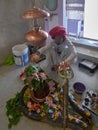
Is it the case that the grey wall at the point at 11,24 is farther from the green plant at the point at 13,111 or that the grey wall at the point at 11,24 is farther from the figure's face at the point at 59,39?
the green plant at the point at 13,111

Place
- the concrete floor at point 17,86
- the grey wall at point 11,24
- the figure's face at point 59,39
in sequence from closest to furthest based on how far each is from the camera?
the concrete floor at point 17,86 → the figure's face at point 59,39 → the grey wall at point 11,24

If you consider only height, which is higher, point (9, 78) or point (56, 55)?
point (56, 55)

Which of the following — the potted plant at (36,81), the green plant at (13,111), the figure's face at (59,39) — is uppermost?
the figure's face at (59,39)

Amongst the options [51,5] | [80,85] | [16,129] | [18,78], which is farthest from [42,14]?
[51,5]

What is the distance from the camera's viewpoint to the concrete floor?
130 cm

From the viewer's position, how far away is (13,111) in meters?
1.39

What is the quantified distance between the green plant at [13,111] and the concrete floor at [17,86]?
0.11 feet

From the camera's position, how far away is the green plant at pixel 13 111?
1.32m

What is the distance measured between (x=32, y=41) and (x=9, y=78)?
4.51 ft

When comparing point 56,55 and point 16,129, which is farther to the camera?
point 56,55

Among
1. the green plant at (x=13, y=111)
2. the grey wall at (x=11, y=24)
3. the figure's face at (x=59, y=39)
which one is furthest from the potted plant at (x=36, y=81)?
the grey wall at (x=11, y=24)

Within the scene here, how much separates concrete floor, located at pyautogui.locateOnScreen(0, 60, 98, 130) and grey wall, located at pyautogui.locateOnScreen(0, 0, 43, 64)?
29 centimetres

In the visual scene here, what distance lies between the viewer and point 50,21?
88.4 inches

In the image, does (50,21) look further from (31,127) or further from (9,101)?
(31,127)
